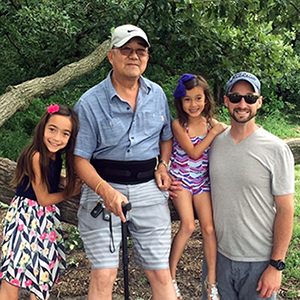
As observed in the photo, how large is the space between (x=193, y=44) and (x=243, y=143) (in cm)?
408

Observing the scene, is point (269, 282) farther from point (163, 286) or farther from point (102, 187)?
point (102, 187)

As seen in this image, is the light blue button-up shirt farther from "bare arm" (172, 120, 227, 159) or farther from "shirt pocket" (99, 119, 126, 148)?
"bare arm" (172, 120, 227, 159)

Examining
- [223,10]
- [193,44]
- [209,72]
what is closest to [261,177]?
[223,10]

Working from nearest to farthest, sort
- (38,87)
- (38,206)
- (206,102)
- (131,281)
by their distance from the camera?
(38,206)
(206,102)
(131,281)
(38,87)

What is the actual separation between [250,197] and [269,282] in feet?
1.67

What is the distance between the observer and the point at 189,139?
278 cm

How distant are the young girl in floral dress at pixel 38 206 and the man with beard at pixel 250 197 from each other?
0.98 metres

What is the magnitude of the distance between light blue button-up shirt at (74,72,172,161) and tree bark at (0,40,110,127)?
3.21 meters

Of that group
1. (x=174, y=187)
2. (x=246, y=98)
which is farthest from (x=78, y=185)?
(x=246, y=98)

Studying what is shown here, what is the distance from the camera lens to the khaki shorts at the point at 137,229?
254cm

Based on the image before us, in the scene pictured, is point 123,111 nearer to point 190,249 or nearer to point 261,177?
point 261,177

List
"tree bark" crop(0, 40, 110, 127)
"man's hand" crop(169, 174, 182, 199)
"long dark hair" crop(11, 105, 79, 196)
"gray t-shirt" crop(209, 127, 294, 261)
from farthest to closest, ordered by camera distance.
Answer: "tree bark" crop(0, 40, 110, 127), "man's hand" crop(169, 174, 182, 199), "long dark hair" crop(11, 105, 79, 196), "gray t-shirt" crop(209, 127, 294, 261)

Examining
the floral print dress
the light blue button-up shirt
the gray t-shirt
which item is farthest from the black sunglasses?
the floral print dress

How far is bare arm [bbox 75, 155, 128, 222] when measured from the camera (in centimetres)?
242
